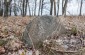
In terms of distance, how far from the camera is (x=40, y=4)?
1027 inches

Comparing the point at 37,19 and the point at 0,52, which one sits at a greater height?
the point at 37,19

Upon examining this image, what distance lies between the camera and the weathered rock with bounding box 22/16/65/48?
376 centimetres

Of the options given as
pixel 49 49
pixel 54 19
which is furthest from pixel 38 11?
pixel 49 49

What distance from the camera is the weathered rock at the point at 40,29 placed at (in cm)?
376

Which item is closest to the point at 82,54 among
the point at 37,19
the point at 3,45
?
the point at 3,45

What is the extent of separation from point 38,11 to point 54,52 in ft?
82.8

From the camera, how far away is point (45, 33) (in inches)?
159

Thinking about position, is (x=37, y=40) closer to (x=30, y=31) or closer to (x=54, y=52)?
(x=30, y=31)

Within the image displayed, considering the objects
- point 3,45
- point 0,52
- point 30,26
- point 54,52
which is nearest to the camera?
point 54,52

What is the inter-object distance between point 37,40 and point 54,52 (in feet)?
4.05

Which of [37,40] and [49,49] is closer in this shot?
[49,49]

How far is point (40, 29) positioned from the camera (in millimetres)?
4023

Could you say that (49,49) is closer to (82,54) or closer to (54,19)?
(82,54)

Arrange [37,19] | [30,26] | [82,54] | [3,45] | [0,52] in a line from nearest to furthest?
1. [82,54]
2. [0,52]
3. [3,45]
4. [30,26]
5. [37,19]
